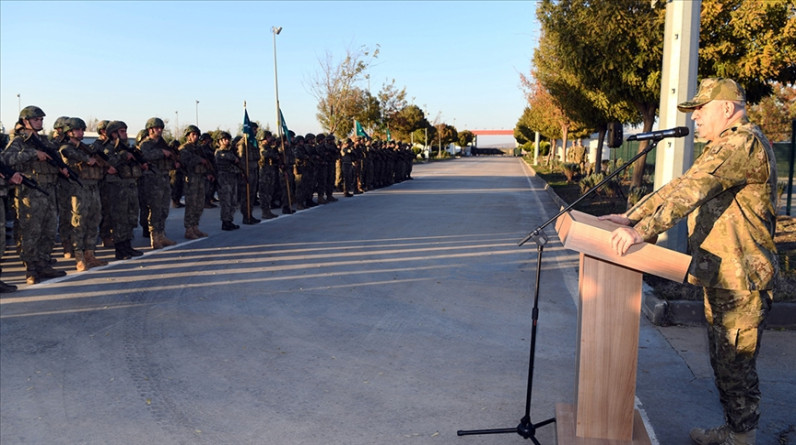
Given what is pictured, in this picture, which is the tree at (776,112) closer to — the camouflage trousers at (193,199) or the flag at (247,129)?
the flag at (247,129)

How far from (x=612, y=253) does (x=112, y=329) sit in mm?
4668

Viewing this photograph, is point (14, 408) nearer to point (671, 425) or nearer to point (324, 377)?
point (324, 377)

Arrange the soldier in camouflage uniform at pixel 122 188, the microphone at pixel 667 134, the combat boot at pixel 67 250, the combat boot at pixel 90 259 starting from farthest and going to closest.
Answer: the combat boot at pixel 67 250, the soldier in camouflage uniform at pixel 122 188, the combat boot at pixel 90 259, the microphone at pixel 667 134

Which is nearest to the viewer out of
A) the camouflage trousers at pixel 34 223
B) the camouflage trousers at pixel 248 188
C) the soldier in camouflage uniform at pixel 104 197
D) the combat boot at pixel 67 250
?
the camouflage trousers at pixel 34 223

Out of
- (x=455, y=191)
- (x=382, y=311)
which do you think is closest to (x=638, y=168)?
(x=455, y=191)

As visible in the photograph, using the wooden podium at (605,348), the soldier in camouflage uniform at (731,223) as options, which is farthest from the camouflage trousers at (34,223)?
the soldier in camouflage uniform at (731,223)

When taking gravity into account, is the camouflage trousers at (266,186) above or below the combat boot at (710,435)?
above

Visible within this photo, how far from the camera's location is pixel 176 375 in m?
4.65

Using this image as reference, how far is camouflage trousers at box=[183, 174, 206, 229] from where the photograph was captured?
11.2 meters

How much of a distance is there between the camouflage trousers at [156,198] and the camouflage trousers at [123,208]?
0.59m

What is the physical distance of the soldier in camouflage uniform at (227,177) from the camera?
470 inches

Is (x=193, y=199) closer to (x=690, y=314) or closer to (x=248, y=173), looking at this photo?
(x=248, y=173)

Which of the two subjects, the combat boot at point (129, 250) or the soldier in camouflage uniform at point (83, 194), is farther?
the combat boot at point (129, 250)

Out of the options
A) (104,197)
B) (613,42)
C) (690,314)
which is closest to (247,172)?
(104,197)
